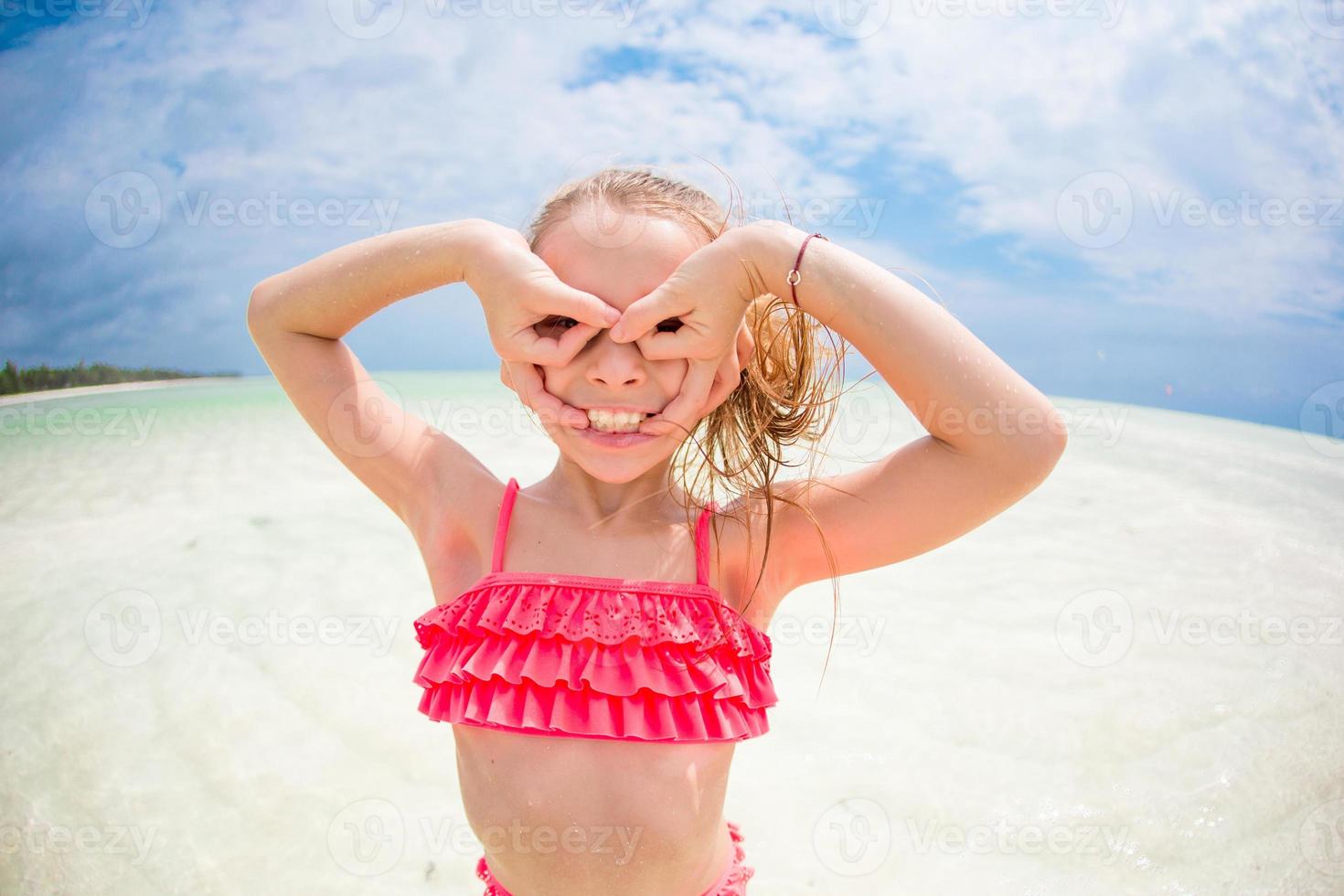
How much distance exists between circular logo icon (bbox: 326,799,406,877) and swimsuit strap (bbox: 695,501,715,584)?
1.83 m

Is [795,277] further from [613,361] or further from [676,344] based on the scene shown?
[613,361]

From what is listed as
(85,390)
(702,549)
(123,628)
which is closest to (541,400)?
(702,549)

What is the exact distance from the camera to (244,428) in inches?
432

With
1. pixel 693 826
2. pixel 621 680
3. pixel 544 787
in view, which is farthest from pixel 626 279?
pixel 693 826

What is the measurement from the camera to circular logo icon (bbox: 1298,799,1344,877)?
262cm

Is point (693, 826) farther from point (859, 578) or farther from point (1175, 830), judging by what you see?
point (859, 578)

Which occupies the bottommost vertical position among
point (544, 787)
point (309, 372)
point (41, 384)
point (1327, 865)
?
point (1327, 865)

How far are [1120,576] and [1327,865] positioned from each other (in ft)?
10.6

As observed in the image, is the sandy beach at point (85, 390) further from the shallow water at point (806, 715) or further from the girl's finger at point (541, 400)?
the girl's finger at point (541, 400)

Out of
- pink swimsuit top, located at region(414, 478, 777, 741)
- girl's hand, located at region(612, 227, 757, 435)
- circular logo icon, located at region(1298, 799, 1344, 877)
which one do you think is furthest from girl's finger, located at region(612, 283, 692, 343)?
circular logo icon, located at region(1298, 799, 1344, 877)

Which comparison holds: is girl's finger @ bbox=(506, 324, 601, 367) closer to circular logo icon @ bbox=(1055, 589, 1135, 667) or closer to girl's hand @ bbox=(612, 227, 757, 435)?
girl's hand @ bbox=(612, 227, 757, 435)

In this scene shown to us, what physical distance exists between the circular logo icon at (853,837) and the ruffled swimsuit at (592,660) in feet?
4.78

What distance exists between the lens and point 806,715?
147 inches

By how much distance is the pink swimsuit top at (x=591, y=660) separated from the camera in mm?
1606
